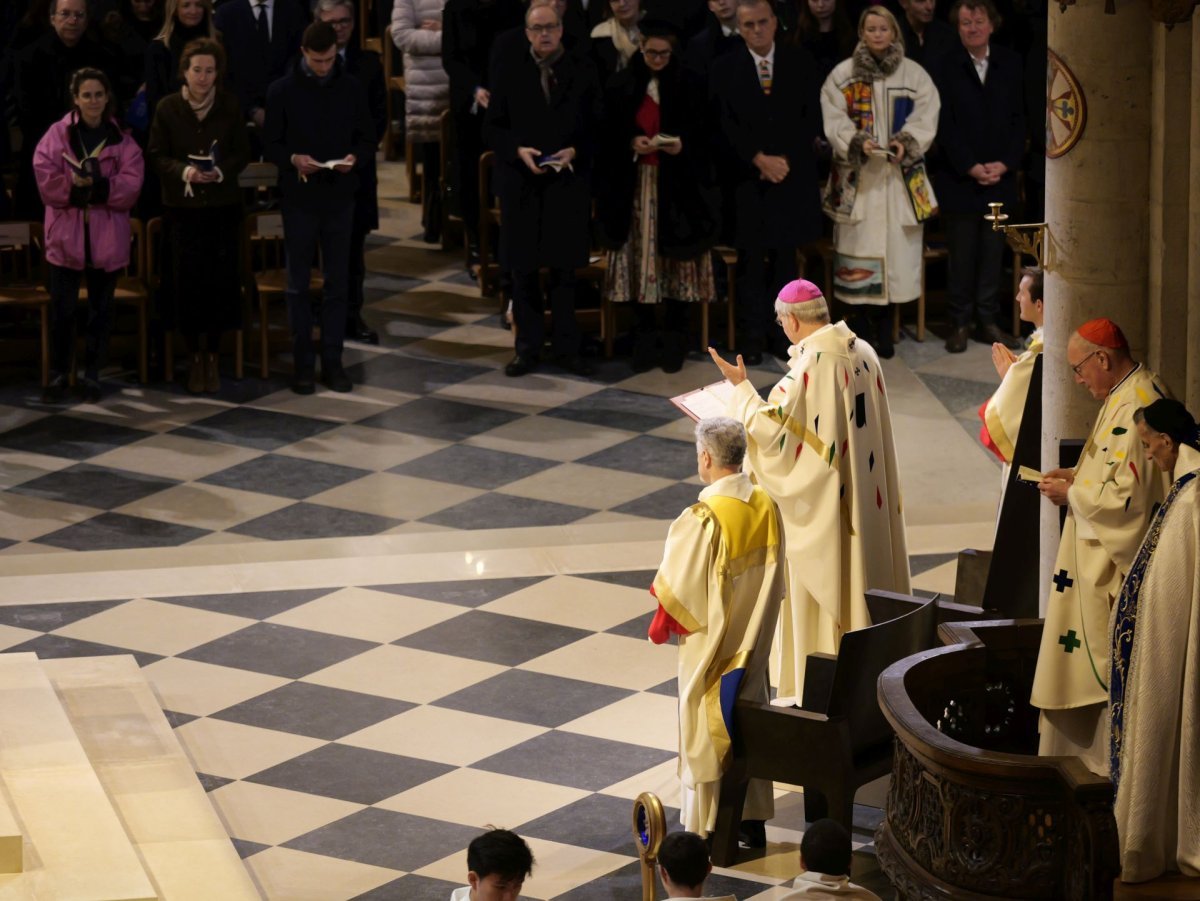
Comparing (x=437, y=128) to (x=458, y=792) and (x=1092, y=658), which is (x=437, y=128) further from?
(x=1092, y=658)

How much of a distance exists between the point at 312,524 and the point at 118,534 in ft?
2.82

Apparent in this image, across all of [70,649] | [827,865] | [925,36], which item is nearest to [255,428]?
[70,649]

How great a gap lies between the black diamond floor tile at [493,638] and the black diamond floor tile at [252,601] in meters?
0.62

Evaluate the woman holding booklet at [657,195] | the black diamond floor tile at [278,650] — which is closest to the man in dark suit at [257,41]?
the woman holding booklet at [657,195]

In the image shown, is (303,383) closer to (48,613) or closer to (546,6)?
(546,6)

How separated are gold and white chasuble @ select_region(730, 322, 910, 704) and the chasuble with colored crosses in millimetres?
1604

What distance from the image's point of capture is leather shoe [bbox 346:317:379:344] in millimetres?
13586

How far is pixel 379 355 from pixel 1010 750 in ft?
22.7

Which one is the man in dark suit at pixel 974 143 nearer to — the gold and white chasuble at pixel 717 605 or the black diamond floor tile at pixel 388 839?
the gold and white chasuble at pixel 717 605

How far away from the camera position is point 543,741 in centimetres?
819

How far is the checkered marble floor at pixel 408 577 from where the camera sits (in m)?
7.64

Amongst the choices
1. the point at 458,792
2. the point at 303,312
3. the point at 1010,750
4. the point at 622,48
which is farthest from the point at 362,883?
the point at 622,48

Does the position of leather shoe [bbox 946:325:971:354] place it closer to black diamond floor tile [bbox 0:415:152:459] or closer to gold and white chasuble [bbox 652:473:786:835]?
black diamond floor tile [bbox 0:415:152:459]

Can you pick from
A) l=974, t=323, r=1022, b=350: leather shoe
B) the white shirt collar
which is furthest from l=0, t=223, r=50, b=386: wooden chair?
l=974, t=323, r=1022, b=350: leather shoe
